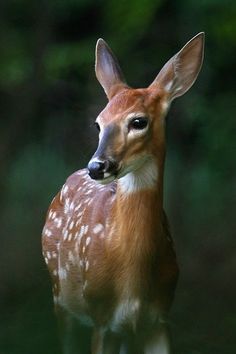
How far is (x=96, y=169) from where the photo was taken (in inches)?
230

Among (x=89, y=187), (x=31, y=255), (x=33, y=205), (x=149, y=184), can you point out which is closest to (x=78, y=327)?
(x=89, y=187)

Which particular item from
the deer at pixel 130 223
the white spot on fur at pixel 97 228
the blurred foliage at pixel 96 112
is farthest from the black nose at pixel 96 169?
the blurred foliage at pixel 96 112

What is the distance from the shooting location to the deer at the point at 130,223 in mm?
6113

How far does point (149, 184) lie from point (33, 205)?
153 inches

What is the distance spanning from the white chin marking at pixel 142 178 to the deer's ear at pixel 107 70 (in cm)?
45

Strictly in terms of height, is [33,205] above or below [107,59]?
below

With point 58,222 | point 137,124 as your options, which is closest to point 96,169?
point 137,124

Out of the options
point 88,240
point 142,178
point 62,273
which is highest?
point 142,178

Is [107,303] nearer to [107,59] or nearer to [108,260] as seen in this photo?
[108,260]

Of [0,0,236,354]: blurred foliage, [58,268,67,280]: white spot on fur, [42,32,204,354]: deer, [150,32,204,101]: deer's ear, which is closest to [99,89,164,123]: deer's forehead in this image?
[42,32,204,354]: deer

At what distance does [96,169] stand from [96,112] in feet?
Result: 13.7

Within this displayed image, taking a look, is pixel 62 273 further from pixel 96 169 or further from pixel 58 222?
pixel 96 169

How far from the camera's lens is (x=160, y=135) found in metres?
6.22

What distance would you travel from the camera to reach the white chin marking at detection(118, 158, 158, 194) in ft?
20.3
